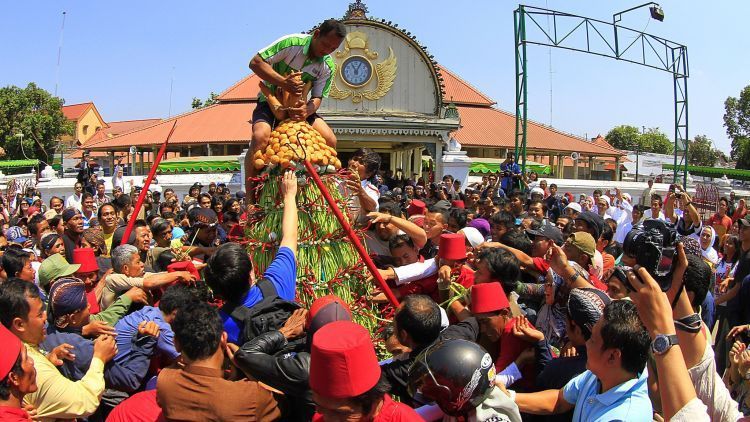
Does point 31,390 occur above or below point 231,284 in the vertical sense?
below

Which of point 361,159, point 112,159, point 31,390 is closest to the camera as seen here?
point 31,390

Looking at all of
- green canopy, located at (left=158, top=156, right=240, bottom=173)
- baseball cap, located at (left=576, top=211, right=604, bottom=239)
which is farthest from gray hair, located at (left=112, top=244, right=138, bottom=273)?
green canopy, located at (left=158, top=156, right=240, bottom=173)

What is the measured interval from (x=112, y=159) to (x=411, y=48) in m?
15.3

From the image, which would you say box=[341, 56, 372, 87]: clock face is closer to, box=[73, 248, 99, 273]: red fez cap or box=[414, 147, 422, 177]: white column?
box=[414, 147, 422, 177]: white column

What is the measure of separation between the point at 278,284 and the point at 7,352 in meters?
1.29

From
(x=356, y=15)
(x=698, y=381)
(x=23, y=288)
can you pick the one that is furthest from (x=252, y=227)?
(x=356, y=15)

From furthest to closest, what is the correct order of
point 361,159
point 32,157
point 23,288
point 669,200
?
point 32,157
point 669,200
point 361,159
point 23,288

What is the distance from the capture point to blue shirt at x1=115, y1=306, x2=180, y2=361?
330cm

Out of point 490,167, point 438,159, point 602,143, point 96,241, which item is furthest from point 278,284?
point 602,143

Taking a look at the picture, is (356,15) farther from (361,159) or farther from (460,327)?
(460,327)

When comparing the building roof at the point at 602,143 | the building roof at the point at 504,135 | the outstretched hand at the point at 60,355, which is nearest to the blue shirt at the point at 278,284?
the outstretched hand at the point at 60,355

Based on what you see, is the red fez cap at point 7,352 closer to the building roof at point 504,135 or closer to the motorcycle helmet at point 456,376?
the motorcycle helmet at point 456,376

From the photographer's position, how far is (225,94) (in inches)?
1156

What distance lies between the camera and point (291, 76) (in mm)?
4008
